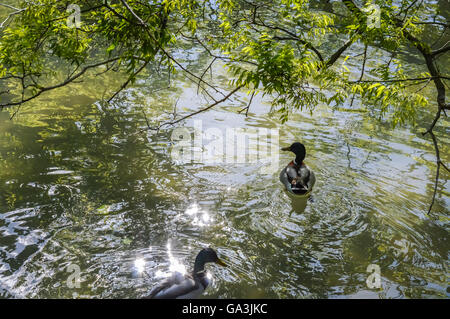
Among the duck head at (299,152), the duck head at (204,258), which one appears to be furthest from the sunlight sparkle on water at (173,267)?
the duck head at (299,152)

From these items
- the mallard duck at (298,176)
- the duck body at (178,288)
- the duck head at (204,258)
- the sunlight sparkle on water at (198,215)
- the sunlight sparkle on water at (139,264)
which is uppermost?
the mallard duck at (298,176)

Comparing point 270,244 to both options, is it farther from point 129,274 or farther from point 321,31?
point 321,31

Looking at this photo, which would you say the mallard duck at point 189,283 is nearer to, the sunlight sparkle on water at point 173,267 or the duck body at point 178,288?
the duck body at point 178,288

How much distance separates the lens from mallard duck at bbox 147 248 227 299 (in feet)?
18.2

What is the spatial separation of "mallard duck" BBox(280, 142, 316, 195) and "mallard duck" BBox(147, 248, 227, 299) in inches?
105

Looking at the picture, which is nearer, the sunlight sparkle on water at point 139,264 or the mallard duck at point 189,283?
the mallard duck at point 189,283

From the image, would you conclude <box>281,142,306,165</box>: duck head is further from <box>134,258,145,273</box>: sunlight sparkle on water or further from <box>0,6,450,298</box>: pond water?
<box>134,258,145,273</box>: sunlight sparkle on water

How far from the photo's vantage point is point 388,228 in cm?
743

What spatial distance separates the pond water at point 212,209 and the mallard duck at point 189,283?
10.7 inches

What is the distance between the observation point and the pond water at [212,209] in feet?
19.9

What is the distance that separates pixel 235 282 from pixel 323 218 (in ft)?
7.67

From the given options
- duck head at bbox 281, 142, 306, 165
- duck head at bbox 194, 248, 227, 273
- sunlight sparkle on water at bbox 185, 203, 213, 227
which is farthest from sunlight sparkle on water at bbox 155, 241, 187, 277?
duck head at bbox 281, 142, 306, 165

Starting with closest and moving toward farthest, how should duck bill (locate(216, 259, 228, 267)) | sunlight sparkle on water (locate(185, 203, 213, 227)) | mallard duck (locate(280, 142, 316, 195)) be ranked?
duck bill (locate(216, 259, 228, 267))
sunlight sparkle on water (locate(185, 203, 213, 227))
mallard duck (locate(280, 142, 316, 195))

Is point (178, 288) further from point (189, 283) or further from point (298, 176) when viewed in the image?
point (298, 176)
